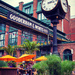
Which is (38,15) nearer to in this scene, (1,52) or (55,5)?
Answer: (1,52)

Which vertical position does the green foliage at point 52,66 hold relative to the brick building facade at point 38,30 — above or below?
below

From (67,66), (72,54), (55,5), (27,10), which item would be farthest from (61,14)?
(27,10)

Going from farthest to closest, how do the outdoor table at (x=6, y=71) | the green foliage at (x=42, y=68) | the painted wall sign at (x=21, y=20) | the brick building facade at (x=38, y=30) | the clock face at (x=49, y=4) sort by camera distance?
the clock face at (x=49, y=4) → the brick building facade at (x=38, y=30) → the painted wall sign at (x=21, y=20) → the outdoor table at (x=6, y=71) → the green foliage at (x=42, y=68)

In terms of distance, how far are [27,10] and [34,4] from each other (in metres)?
2.92

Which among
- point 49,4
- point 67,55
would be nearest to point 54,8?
point 49,4

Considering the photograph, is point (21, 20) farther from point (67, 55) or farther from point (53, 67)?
point (67, 55)

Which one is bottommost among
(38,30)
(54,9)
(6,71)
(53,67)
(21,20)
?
(6,71)

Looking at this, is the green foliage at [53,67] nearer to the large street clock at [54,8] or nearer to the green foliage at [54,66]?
the green foliage at [54,66]

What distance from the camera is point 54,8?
12.4 metres

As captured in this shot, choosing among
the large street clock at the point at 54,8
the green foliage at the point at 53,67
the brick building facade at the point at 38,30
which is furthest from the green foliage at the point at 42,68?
the large street clock at the point at 54,8

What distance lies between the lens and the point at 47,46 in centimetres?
2725

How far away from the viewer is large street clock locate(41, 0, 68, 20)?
12371 mm

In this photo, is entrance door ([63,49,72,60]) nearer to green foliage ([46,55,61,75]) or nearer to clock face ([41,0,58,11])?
clock face ([41,0,58,11])

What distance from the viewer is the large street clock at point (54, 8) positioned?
12.4 m
